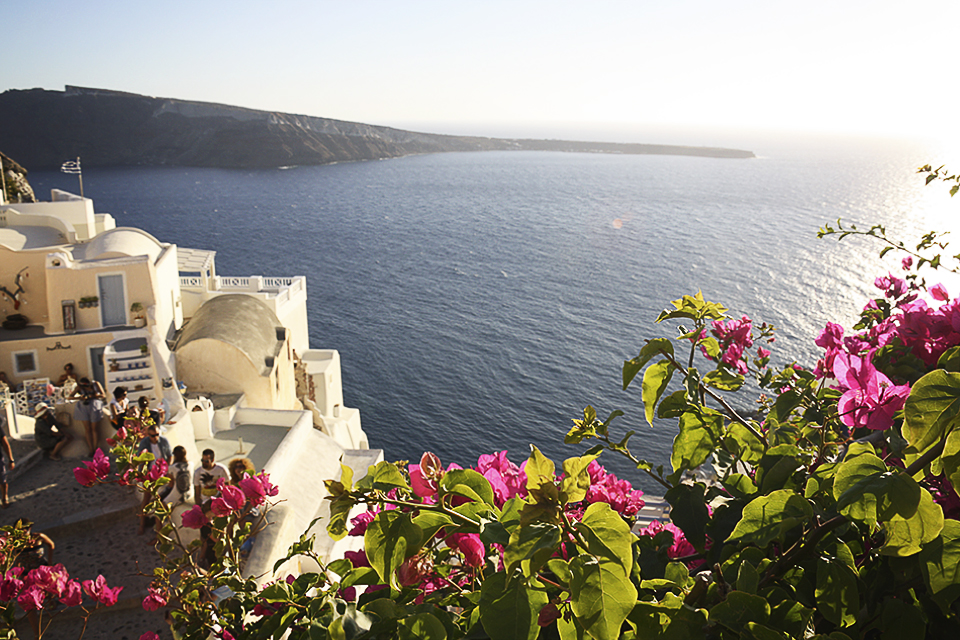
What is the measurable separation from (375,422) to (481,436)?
6991mm

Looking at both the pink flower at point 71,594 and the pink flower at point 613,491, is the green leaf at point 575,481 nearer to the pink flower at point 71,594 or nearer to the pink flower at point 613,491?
the pink flower at point 613,491

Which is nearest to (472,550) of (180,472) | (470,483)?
(470,483)

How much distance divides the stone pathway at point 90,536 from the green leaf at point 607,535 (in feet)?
29.0

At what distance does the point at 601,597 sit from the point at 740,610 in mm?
521

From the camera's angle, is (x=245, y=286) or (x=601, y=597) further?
(x=245, y=286)

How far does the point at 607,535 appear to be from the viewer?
57.3 inches

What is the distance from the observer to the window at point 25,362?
18.1 m

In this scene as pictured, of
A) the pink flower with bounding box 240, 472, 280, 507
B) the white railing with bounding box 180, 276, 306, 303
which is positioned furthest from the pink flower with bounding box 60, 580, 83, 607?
the white railing with bounding box 180, 276, 306, 303

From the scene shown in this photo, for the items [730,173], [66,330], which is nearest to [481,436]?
[66,330]

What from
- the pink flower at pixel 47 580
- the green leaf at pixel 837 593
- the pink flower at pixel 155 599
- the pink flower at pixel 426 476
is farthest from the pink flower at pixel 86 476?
the green leaf at pixel 837 593

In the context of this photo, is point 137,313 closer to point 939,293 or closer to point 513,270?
point 939,293

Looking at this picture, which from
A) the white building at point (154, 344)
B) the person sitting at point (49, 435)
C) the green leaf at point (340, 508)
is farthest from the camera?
the white building at point (154, 344)

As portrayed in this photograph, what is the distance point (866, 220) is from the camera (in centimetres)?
10844

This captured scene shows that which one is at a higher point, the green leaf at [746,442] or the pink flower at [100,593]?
the green leaf at [746,442]
